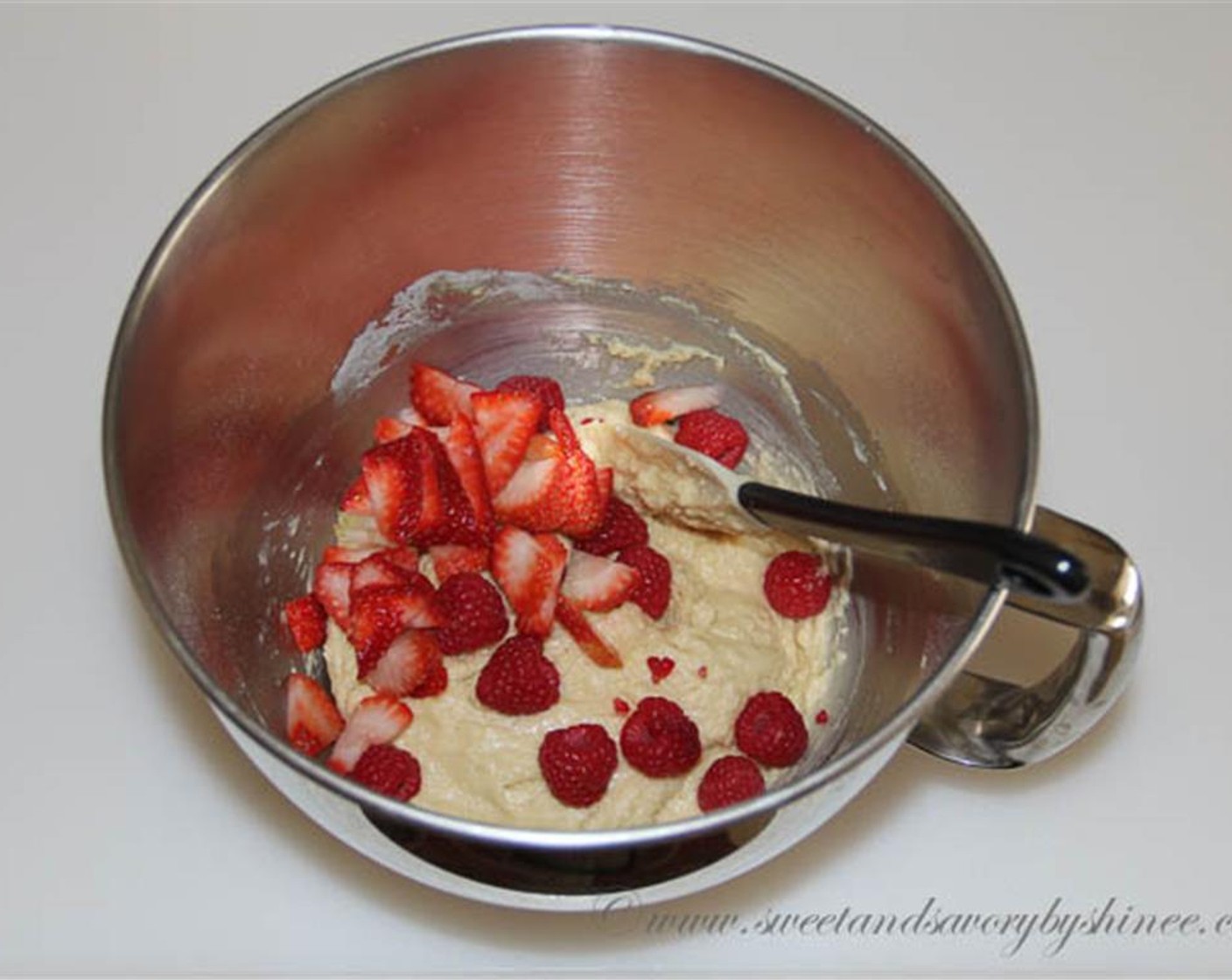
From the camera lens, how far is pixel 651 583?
1.59m

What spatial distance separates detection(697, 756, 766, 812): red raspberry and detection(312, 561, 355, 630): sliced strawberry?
385 mm

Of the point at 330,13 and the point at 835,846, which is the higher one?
the point at 330,13

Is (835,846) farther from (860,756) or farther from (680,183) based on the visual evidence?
(680,183)

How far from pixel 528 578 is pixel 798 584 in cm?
26

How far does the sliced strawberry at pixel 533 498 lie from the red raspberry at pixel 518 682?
141 millimetres

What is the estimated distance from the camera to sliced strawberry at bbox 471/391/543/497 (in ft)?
5.29

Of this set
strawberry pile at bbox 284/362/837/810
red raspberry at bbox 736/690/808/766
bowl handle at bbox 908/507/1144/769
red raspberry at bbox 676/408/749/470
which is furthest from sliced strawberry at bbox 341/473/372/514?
bowl handle at bbox 908/507/1144/769

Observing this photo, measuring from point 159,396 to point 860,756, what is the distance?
2.17 ft

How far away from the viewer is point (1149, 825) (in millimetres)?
1593

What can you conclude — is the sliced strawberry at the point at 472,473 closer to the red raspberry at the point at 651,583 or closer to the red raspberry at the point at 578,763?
the red raspberry at the point at 651,583

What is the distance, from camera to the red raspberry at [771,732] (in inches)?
58.6

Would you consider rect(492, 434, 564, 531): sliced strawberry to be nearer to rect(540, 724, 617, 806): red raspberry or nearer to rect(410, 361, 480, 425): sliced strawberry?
rect(410, 361, 480, 425): sliced strawberry

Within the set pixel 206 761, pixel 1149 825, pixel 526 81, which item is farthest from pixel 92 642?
pixel 1149 825

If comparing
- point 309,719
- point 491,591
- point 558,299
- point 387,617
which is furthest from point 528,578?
point 558,299
